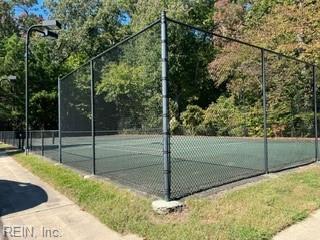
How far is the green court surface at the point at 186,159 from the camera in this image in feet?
23.4

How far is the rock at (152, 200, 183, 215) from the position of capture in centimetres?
558

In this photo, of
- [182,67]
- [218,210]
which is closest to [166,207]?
[218,210]

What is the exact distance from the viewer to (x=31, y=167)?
11.8 metres

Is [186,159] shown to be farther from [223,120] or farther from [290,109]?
[290,109]

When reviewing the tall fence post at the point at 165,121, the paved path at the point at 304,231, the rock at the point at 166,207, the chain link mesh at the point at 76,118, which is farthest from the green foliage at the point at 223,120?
the paved path at the point at 304,231

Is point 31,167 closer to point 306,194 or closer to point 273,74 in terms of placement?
point 273,74

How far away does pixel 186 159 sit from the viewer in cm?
938

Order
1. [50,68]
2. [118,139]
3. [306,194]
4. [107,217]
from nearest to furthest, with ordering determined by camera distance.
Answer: [107,217]
[306,194]
[118,139]
[50,68]

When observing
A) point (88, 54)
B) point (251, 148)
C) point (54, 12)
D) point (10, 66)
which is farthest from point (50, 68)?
point (251, 148)

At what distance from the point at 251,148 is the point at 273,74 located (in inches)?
80.0

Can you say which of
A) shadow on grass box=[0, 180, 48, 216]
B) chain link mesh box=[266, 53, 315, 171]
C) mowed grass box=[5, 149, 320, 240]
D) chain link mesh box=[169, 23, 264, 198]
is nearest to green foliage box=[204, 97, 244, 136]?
chain link mesh box=[169, 23, 264, 198]

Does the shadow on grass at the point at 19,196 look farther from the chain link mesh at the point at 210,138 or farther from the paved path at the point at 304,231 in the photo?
the paved path at the point at 304,231

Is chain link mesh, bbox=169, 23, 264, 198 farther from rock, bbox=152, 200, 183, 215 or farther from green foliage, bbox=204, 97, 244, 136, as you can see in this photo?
rock, bbox=152, 200, 183, 215

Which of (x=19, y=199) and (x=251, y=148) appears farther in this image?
(x=251, y=148)
